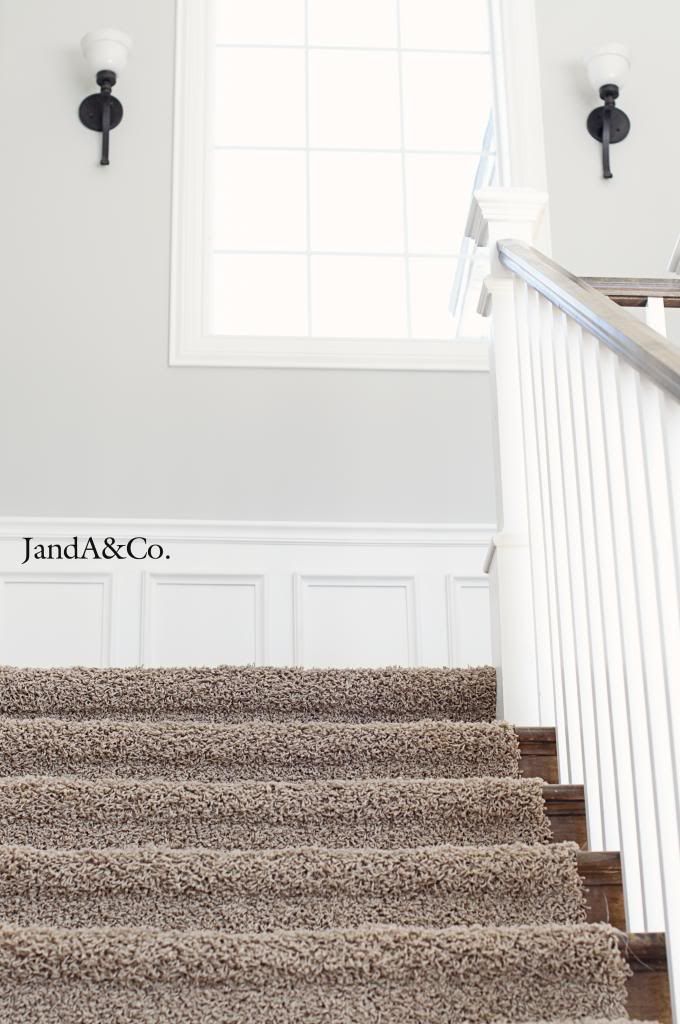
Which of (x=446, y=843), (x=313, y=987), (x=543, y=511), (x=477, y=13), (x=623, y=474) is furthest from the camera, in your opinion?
(x=477, y=13)

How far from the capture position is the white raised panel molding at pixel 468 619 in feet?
11.8

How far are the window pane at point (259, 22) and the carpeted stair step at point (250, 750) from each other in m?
2.80

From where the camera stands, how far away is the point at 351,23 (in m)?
4.17

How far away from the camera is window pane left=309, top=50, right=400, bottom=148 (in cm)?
409

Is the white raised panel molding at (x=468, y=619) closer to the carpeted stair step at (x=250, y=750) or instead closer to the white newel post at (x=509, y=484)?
the white newel post at (x=509, y=484)

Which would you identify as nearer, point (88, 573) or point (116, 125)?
point (88, 573)

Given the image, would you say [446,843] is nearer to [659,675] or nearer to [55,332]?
[659,675]

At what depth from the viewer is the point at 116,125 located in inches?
152

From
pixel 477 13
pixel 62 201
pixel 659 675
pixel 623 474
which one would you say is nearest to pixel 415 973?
pixel 659 675

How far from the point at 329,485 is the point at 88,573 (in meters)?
0.75

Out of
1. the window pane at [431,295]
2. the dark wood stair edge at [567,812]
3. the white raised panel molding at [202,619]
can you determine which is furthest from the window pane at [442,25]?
the dark wood stair edge at [567,812]

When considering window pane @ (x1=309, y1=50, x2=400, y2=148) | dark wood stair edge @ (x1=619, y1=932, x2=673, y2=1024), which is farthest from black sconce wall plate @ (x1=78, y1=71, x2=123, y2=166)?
dark wood stair edge @ (x1=619, y1=932, x2=673, y2=1024)

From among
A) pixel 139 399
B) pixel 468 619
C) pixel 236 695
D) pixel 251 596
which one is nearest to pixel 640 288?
pixel 236 695

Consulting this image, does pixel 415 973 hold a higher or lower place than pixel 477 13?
lower
